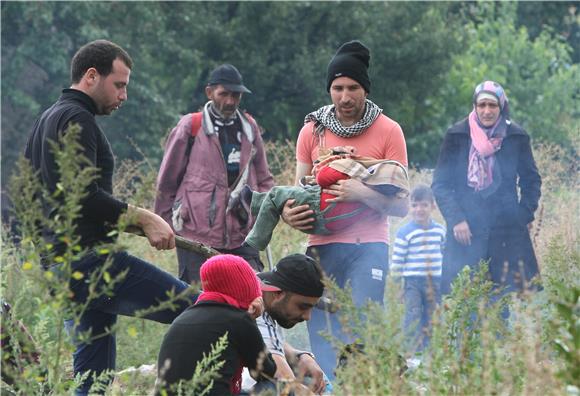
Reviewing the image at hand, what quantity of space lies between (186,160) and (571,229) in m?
4.57

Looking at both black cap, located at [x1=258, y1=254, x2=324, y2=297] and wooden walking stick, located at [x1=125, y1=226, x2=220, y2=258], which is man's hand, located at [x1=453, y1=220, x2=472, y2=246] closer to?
wooden walking stick, located at [x1=125, y1=226, x2=220, y2=258]

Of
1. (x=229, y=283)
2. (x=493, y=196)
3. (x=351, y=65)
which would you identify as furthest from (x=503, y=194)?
(x=229, y=283)

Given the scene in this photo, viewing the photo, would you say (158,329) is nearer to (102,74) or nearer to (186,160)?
(186,160)

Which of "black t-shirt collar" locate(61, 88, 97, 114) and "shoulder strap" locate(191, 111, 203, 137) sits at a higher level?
"shoulder strap" locate(191, 111, 203, 137)

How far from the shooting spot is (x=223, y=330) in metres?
5.49

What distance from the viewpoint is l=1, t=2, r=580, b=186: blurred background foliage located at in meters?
29.8

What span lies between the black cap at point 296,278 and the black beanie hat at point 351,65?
1.45m

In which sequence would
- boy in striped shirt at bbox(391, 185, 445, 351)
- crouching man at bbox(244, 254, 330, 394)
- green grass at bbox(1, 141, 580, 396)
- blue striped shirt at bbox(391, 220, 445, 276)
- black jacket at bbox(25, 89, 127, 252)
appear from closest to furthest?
green grass at bbox(1, 141, 580, 396), black jacket at bbox(25, 89, 127, 252), crouching man at bbox(244, 254, 330, 394), boy in striped shirt at bbox(391, 185, 445, 351), blue striped shirt at bbox(391, 220, 445, 276)

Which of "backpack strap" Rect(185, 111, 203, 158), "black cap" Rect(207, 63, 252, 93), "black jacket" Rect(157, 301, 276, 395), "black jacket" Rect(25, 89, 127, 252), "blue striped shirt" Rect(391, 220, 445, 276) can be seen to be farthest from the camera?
"blue striped shirt" Rect(391, 220, 445, 276)

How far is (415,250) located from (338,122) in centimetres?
346

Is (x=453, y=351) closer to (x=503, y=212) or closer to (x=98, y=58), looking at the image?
(x=98, y=58)

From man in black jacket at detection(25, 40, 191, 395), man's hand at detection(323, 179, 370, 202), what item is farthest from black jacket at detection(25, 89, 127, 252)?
man's hand at detection(323, 179, 370, 202)

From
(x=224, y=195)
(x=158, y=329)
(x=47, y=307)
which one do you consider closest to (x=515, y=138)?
(x=224, y=195)

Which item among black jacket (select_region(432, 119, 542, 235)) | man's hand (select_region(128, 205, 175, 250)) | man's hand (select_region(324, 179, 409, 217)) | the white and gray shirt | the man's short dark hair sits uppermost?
black jacket (select_region(432, 119, 542, 235))
